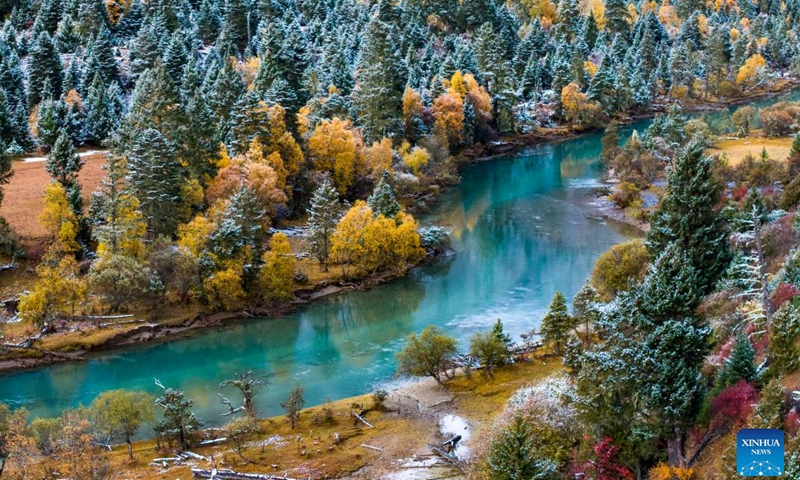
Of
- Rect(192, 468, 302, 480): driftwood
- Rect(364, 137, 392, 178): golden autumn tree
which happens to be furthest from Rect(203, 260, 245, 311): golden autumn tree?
Rect(364, 137, 392, 178): golden autumn tree

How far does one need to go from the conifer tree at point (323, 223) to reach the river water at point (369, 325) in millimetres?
6044

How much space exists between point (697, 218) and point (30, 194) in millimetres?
70590

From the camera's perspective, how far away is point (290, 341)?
70.8 metres

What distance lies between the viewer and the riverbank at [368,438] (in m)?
46.6

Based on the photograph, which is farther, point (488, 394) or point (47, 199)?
point (47, 199)

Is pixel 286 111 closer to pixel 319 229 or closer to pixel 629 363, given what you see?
pixel 319 229

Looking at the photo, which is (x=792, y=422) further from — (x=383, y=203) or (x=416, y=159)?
(x=416, y=159)

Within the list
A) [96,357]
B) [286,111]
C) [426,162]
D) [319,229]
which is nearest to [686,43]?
[426,162]

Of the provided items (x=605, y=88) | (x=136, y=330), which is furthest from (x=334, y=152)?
(x=605, y=88)

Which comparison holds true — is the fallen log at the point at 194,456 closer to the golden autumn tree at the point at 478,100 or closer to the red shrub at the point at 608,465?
the red shrub at the point at 608,465

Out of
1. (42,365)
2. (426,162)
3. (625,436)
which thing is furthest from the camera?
(426,162)

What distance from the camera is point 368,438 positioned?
50.7 metres

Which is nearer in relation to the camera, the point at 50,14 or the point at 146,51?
the point at 146,51

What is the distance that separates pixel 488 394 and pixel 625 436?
20.8 meters
